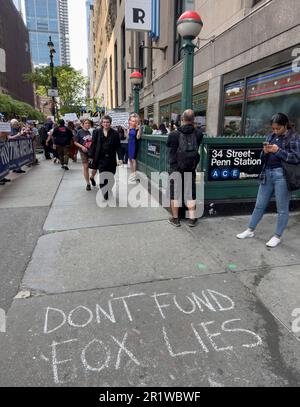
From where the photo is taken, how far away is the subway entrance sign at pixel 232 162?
555 cm

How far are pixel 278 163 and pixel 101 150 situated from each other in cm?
382

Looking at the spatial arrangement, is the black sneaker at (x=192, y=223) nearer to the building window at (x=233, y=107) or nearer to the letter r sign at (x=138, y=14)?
the building window at (x=233, y=107)

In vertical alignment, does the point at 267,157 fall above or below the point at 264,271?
above

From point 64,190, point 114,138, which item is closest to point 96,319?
point 114,138

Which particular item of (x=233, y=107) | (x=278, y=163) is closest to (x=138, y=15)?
(x=233, y=107)

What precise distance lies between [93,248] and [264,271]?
2.25m

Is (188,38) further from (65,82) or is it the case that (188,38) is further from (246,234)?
(65,82)

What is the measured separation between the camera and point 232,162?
5660 mm

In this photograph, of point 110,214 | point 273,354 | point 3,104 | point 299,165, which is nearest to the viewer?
point 273,354

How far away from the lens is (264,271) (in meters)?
3.62

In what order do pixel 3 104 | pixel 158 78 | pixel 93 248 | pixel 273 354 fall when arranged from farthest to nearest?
pixel 3 104 < pixel 158 78 < pixel 93 248 < pixel 273 354

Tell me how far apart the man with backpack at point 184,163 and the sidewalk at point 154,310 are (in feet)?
1.28

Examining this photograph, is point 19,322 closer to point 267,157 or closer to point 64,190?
point 267,157

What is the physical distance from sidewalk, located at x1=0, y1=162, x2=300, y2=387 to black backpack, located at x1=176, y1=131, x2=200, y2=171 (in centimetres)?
106
